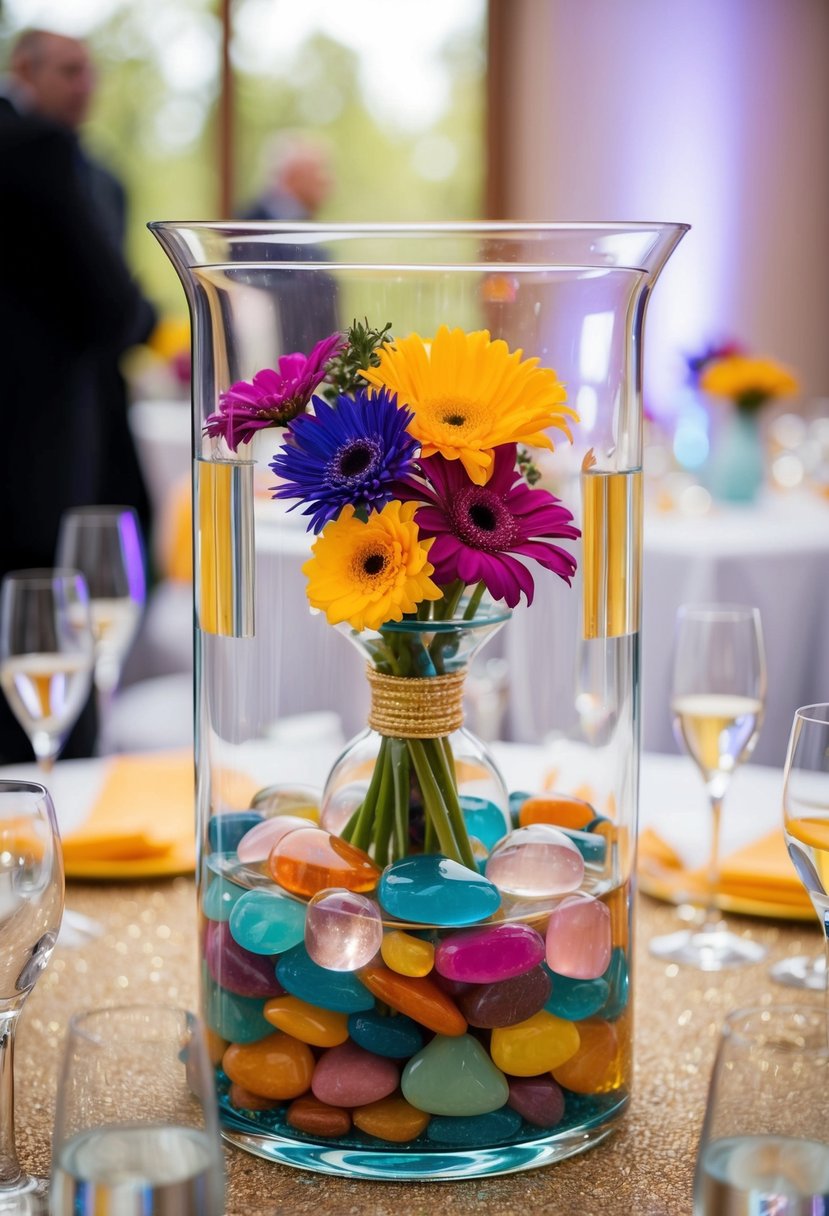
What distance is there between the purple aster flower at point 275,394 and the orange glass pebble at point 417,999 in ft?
0.82

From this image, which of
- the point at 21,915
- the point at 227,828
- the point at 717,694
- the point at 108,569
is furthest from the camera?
the point at 108,569

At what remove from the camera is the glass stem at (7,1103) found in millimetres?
610

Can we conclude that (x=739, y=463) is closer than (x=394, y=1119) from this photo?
No

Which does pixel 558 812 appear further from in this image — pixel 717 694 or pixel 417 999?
pixel 717 694

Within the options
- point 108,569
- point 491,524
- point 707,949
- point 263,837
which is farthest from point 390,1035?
point 108,569

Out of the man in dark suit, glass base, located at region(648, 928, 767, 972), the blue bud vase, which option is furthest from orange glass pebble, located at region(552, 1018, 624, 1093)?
the blue bud vase

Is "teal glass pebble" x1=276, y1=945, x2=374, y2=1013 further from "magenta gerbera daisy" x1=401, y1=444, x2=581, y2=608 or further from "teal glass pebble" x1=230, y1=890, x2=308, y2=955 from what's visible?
"magenta gerbera daisy" x1=401, y1=444, x2=581, y2=608

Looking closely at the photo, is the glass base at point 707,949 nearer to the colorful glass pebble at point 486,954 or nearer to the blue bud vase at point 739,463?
the colorful glass pebble at point 486,954

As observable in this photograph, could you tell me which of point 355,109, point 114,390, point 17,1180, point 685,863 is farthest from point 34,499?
point 355,109

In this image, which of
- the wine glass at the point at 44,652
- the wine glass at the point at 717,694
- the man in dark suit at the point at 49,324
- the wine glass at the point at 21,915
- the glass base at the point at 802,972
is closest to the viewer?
the wine glass at the point at 21,915

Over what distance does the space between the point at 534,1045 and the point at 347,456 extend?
27 centimetres

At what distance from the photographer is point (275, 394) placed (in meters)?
0.67

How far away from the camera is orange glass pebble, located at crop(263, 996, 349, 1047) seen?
2.09 feet

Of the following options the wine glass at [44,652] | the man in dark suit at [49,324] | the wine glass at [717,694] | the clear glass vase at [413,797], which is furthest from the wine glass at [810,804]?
the man in dark suit at [49,324]
